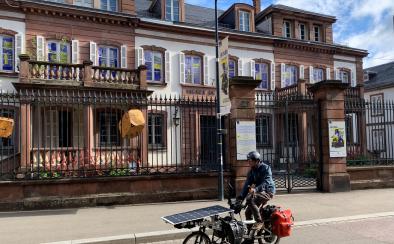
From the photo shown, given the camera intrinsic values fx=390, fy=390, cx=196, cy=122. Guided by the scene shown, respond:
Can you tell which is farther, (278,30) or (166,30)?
(278,30)

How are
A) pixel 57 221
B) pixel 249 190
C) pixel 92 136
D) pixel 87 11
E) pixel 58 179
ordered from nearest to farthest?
pixel 249 190, pixel 57 221, pixel 58 179, pixel 92 136, pixel 87 11

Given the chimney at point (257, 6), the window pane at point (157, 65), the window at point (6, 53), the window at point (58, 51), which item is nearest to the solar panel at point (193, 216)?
the window at point (6, 53)

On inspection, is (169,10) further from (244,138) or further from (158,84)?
(244,138)

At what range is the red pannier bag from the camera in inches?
247

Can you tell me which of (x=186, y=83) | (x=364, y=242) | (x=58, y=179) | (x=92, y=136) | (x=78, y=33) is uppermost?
(x=78, y=33)

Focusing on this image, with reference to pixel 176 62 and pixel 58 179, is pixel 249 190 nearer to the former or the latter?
pixel 58 179

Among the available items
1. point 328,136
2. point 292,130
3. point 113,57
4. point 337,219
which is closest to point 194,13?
point 113,57

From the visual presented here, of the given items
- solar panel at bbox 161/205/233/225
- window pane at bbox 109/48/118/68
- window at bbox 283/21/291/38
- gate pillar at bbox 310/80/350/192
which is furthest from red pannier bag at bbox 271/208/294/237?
window at bbox 283/21/291/38

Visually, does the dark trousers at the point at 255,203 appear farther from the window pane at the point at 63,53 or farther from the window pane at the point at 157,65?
the window pane at the point at 157,65

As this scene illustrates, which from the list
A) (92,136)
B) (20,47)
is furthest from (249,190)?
(20,47)

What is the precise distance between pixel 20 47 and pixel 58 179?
10.3 meters

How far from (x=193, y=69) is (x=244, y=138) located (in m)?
11.4

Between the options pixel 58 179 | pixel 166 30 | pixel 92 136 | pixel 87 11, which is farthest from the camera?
pixel 166 30

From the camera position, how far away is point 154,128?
19.6 m
